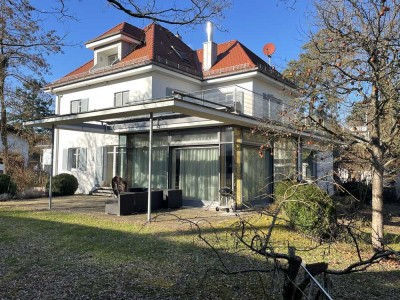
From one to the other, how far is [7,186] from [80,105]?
6.43 meters

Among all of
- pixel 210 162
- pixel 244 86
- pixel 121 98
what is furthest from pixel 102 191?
pixel 244 86

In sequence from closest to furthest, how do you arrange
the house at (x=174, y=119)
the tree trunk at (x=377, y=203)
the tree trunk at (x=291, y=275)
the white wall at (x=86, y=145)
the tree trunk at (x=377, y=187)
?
the tree trunk at (x=291, y=275)
the tree trunk at (x=377, y=187)
the tree trunk at (x=377, y=203)
the house at (x=174, y=119)
the white wall at (x=86, y=145)

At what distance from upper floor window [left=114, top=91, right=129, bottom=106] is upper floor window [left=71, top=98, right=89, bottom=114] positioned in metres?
2.58

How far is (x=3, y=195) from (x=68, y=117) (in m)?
6.93

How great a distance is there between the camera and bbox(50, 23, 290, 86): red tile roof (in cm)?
1906

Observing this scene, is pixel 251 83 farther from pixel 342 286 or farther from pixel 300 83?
pixel 342 286

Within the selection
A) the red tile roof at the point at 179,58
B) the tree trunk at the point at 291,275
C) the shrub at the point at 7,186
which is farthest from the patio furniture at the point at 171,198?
the tree trunk at the point at 291,275

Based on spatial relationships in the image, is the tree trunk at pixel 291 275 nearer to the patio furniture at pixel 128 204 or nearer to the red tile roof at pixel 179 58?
the patio furniture at pixel 128 204

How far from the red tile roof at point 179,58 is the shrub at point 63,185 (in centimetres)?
579

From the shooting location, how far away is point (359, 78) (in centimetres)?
673

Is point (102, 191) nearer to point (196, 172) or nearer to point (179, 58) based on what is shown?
point (196, 172)

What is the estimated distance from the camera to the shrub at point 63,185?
20.4 m

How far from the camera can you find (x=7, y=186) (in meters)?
18.5

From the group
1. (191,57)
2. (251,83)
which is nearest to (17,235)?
(251,83)
